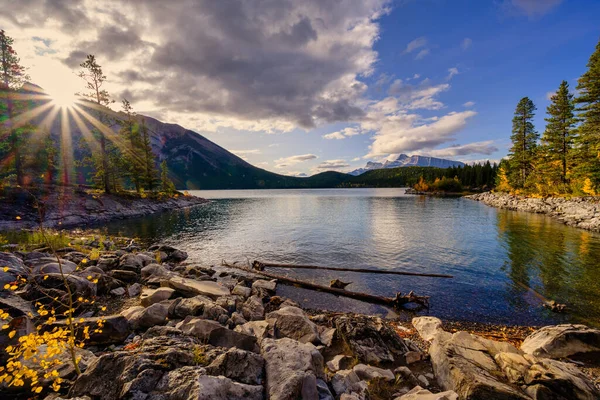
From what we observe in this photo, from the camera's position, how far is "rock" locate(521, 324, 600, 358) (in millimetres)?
9070

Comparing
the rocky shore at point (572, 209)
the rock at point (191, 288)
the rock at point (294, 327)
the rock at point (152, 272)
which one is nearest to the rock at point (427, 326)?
the rock at point (294, 327)

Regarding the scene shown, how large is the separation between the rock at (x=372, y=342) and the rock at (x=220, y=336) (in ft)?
13.0

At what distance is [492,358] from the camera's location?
789cm

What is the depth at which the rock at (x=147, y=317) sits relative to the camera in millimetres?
8844

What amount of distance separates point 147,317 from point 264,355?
17.4 ft

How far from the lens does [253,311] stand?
1205 cm

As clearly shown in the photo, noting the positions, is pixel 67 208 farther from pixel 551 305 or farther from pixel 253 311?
pixel 551 305

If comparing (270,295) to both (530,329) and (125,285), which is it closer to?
(125,285)

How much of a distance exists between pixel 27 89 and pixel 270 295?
2230 inches

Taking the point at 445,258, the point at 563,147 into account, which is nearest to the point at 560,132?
the point at 563,147

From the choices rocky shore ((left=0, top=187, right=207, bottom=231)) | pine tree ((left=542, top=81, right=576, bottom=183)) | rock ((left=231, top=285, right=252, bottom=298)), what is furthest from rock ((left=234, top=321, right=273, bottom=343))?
pine tree ((left=542, top=81, right=576, bottom=183))

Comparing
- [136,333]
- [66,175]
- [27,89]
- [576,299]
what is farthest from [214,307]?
[66,175]

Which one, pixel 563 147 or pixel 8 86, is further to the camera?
pixel 563 147

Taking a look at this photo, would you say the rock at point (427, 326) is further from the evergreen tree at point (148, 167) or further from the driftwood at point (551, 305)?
the evergreen tree at point (148, 167)
